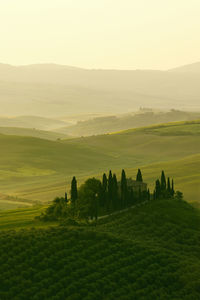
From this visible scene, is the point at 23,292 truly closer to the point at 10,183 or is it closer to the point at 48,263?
the point at 48,263

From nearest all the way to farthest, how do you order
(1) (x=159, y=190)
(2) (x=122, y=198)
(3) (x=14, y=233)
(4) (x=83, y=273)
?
(4) (x=83, y=273) < (3) (x=14, y=233) < (2) (x=122, y=198) < (1) (x=159, y=190)

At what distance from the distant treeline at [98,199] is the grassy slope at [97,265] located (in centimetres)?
928

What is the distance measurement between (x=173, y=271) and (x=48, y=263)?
42.8 feet

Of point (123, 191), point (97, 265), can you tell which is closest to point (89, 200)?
point (123, 191)

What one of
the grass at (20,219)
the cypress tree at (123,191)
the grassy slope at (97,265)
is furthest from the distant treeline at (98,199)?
Result: the grassy slope at (97,265)

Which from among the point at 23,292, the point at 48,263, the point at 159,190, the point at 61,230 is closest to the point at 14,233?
the point at 61,230

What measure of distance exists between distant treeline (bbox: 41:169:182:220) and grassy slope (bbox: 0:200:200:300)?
365 inches

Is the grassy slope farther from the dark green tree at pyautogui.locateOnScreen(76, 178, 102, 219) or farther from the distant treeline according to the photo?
the distant treeline

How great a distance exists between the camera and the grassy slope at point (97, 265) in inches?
1890

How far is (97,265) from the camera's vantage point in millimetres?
52406

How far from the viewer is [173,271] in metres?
53.8

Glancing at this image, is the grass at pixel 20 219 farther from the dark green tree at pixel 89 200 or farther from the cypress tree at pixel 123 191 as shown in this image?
the cypress tree at pixel 123 191

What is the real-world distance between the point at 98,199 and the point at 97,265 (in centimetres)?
2692

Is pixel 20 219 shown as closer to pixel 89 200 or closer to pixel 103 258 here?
pixel 89 200
